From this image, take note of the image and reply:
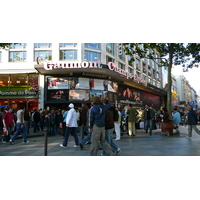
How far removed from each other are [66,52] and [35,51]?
403 centimetres

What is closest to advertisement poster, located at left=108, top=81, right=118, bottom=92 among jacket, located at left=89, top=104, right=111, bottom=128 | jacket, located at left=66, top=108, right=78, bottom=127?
jacket, located at left=66, top=108, right=78, bottom=127

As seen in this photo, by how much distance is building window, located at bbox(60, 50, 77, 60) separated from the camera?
24.0 metres

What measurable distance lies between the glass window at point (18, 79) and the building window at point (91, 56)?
8296 mm

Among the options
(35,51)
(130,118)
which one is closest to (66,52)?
(35,51)

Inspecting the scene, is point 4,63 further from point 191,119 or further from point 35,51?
point 191,119

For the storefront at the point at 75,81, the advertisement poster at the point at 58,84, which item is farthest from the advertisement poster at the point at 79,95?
the advertisement poster at the point at 58,84

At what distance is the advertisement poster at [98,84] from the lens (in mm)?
24042

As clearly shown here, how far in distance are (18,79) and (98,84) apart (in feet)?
34.2

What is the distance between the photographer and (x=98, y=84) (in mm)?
24547

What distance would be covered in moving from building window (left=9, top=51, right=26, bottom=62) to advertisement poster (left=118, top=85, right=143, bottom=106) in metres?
14.4

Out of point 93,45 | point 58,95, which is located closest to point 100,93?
point 58,95

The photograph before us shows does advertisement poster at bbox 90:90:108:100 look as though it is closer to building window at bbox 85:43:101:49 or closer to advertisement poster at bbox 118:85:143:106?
advertisement poster at bbox 118:85:143:106

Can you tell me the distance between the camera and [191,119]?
29.6 ft

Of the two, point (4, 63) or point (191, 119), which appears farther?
point (4, 63)
